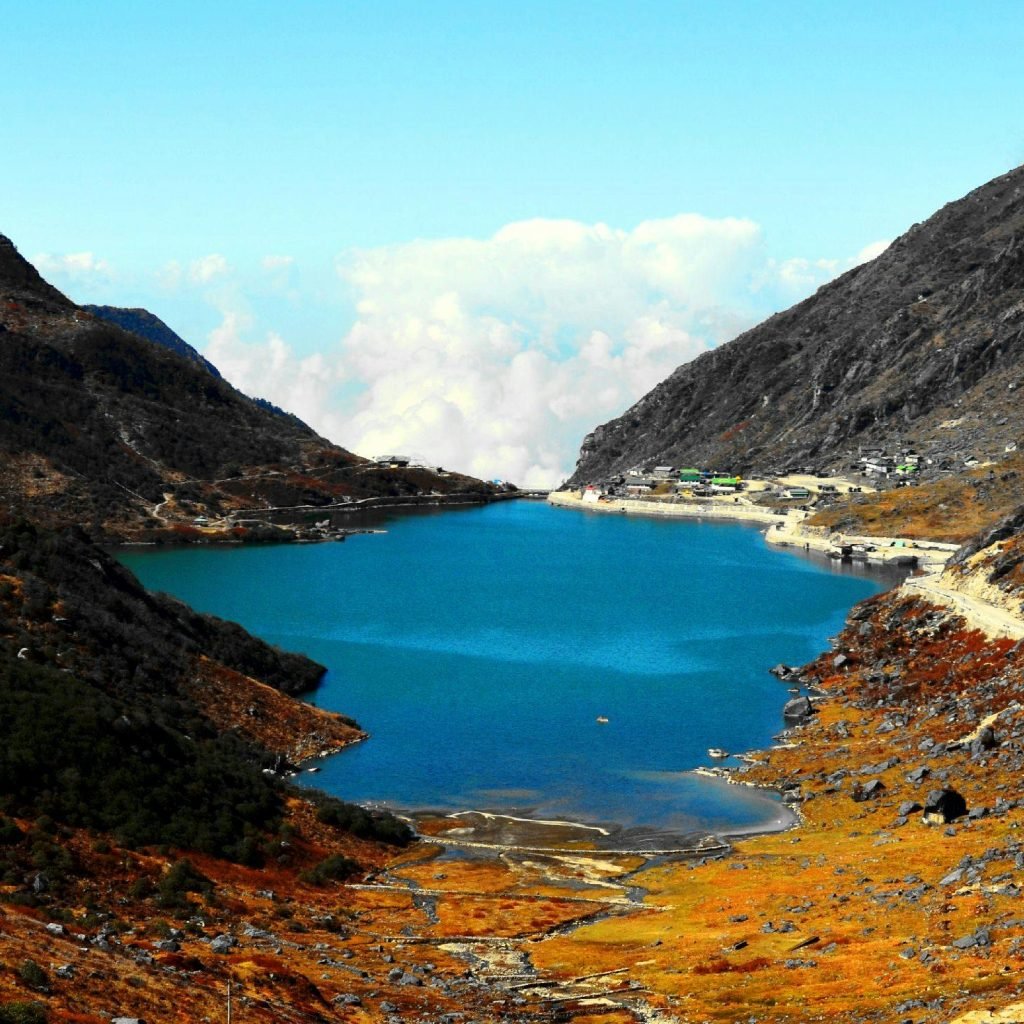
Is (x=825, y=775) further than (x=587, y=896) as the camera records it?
Yes

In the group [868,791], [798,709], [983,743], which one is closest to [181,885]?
[868,791]

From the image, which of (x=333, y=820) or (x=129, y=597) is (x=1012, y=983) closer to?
(x=333, y=820)

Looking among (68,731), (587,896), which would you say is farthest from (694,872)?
(68,731)

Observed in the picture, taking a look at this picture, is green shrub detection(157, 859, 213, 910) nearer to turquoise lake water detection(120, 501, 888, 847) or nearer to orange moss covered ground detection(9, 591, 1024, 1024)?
orange moss covered ground detection(9, 591, 1024, 1024)

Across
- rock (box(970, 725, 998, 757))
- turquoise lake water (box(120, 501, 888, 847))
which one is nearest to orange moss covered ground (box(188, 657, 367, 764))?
turquoise lake water (box(120, 501, 888, 847))

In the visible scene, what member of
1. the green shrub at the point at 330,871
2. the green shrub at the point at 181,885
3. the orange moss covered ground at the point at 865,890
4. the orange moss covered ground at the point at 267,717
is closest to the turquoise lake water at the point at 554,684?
the orange moss covered ground at the point at 267,717

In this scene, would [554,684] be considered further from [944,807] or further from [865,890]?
[865,890]

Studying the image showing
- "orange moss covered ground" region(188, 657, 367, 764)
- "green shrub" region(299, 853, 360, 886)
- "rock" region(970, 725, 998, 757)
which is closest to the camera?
"green shrub" region(299, 853, 360, 886)
